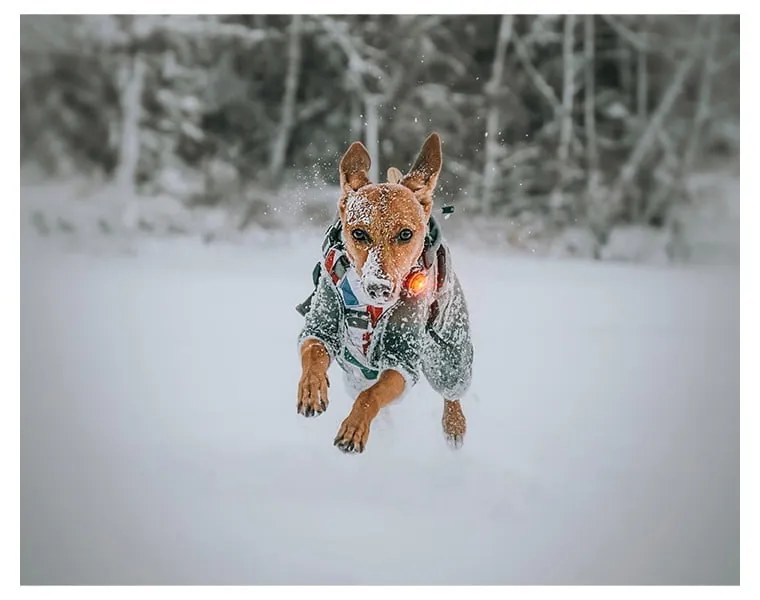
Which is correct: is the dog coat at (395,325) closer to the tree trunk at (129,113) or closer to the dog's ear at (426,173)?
the dog's ear at (426,173)

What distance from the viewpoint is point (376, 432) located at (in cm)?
249

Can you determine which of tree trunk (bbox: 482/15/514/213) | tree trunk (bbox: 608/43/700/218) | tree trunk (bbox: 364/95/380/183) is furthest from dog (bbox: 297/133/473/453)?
tree trunk (bbox: 608/43/700/218)

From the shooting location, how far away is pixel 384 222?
88.3 inches

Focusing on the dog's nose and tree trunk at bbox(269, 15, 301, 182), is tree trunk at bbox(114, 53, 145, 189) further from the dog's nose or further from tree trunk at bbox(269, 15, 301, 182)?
the dog's nose

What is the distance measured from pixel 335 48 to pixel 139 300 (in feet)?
3.01

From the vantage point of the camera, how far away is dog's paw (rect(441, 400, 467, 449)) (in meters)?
2.53

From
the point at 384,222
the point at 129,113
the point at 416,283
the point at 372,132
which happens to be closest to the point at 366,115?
the point at 372,132

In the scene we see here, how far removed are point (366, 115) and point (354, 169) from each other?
0.78ft

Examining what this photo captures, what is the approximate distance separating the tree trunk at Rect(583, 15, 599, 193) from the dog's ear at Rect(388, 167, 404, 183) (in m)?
0.58

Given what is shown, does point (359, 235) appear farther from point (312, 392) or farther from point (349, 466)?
point (349, 466)

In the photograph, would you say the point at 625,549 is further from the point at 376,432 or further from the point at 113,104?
the point at 113,104

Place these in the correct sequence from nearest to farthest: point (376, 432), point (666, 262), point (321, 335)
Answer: point (321, 335)
point (376, 432)
point (666, 262)

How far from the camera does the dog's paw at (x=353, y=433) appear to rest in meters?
2.27
